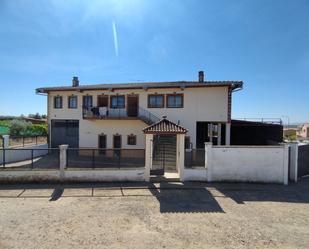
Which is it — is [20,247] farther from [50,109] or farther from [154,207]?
[50,109]

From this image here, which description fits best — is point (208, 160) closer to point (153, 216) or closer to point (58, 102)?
point (153, 216)

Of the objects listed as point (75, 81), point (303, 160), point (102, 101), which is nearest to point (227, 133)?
point (303, 160)

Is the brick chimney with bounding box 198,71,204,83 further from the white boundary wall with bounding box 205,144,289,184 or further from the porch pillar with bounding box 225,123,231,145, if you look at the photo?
the white boundary wall with bounding box 205,144,289,184

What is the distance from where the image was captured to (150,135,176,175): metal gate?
14109 mm

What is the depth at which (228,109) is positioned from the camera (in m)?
20.1

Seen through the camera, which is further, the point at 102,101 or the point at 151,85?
the point at 102,101

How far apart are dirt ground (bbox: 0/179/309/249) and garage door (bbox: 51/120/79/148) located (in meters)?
11.7

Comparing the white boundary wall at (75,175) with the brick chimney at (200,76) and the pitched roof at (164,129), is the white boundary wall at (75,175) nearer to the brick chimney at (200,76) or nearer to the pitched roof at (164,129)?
the pitched roof at (164,129)

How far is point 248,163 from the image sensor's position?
1343 centimetres

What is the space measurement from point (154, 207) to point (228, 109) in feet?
41.6

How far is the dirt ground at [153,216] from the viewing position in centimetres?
698

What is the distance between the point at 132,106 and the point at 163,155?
25.8ft

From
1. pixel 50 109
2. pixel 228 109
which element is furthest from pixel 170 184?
pixel 50 109

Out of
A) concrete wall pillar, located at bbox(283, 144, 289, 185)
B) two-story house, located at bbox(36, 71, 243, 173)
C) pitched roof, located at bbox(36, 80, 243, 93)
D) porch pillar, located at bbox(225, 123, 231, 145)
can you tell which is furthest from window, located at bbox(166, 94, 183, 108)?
concrete wall pillar, located at bbox(283, 144, 289, 185)
